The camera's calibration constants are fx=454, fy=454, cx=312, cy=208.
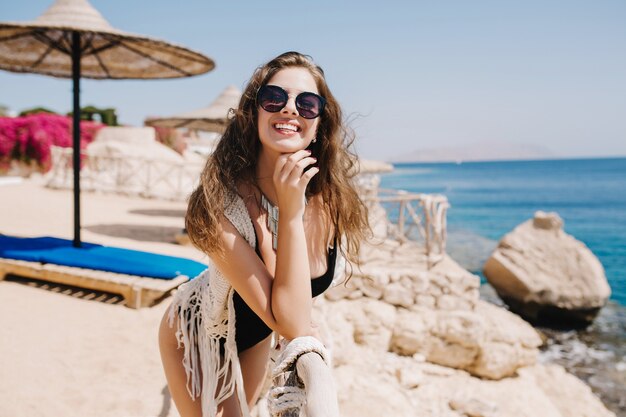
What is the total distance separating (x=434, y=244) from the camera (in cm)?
901

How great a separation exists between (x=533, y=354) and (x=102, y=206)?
11.3 m

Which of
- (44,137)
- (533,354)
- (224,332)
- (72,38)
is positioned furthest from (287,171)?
(44,137)

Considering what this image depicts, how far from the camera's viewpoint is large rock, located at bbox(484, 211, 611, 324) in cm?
1053

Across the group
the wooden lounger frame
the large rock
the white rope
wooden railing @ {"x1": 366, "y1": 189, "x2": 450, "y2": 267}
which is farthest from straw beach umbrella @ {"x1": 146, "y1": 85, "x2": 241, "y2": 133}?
the white rope

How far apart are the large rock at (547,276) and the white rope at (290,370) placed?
10840 millimetres

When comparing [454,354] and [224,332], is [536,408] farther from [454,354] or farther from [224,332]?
[224,332]

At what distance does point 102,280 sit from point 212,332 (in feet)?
12.6

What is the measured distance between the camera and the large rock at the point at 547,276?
A: 10.5 m

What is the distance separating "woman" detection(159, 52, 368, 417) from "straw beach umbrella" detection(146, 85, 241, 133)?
26.9ft

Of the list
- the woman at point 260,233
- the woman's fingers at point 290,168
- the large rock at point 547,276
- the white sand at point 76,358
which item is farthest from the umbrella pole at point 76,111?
the large rock at point 547,276

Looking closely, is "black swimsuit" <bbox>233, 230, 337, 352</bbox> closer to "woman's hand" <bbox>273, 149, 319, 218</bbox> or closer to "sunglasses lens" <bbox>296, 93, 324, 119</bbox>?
"woman's hand" <bbox>273, 149, 319, 218</bbox>

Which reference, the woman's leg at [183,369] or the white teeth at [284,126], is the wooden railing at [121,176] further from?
the white teeth at [284,126]

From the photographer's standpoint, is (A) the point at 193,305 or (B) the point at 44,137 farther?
(B) the point at 44,137

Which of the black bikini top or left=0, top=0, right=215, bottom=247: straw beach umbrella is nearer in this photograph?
the black bikini top
